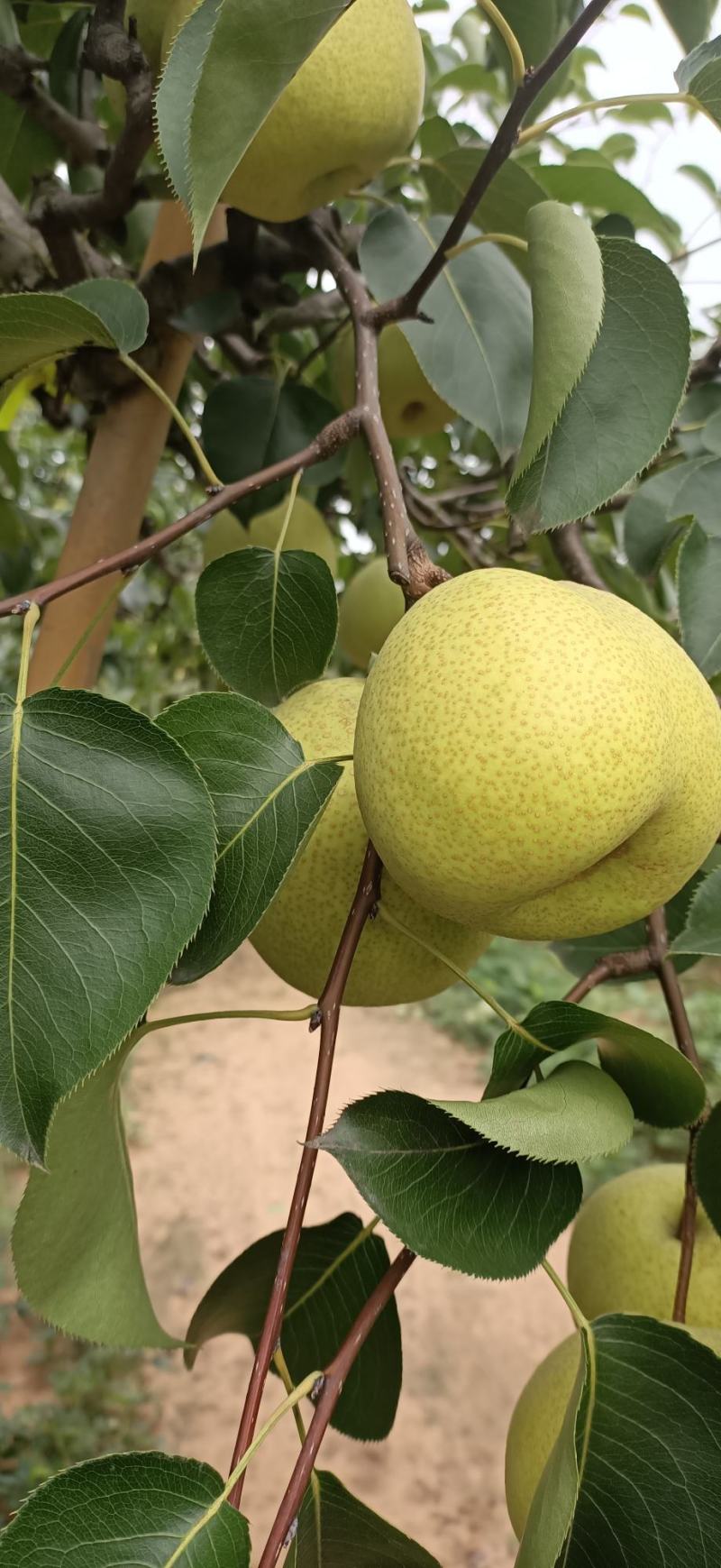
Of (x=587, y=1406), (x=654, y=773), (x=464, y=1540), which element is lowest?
(x=464, y=1540)

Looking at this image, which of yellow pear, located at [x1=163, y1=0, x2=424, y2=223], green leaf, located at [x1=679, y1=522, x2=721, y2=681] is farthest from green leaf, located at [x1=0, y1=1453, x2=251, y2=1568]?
yellow pear, located at [x1=163, y1=0, x2=424, y2=223]

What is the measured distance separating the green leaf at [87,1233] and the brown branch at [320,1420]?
17 cm

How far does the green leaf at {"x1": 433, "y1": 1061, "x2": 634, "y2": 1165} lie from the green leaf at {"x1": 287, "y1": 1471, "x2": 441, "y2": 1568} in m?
0.27

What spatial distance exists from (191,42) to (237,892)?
1.40 ft

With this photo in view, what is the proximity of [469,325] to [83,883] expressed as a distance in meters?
0.60

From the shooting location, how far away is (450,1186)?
0.56 meters

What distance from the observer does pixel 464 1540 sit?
2.16m

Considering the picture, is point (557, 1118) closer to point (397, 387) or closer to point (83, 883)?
point (83, 883)

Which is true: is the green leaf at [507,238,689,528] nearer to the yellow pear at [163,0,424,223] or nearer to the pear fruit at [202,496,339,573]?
the yellow pear at [163,0,424,223]

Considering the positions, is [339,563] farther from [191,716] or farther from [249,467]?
[191,716]

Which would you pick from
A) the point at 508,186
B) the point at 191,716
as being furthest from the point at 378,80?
the point at 191,716

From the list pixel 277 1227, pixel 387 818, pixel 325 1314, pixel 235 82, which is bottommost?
pixel 277 1227

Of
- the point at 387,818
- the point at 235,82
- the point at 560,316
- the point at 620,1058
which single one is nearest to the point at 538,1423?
the point at 620,1058

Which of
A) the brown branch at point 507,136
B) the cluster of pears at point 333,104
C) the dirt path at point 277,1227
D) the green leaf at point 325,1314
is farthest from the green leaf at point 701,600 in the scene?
the dirt path at point 277,1227
